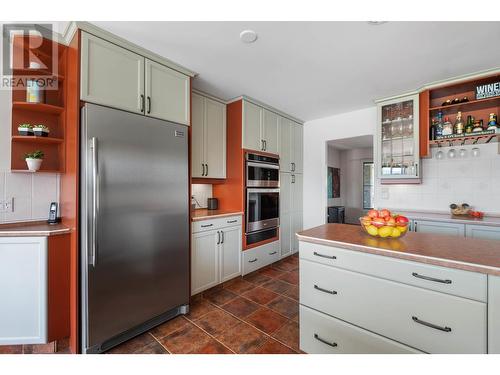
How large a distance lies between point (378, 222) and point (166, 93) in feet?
6.80

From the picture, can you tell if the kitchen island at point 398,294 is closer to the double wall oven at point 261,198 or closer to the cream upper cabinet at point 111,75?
the double wall oven at point 261,198

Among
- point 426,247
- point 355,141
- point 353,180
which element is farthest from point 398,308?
point 353,180

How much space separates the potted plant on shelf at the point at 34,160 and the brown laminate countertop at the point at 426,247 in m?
2.20

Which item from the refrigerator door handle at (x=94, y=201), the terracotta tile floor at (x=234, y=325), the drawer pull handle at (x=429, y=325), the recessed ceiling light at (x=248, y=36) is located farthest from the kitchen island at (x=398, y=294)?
the recessed ceiling light at (x=248, y=36)

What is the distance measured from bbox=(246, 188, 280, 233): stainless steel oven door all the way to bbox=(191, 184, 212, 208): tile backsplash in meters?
0.69

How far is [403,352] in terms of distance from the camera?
1220mm

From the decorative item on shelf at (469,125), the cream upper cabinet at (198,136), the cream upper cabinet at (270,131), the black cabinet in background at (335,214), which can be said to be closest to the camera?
the decorative item on shelf at (469,125)

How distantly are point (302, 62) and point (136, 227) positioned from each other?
2.15m

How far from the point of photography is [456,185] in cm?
291

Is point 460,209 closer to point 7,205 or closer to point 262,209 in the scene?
point 262,209

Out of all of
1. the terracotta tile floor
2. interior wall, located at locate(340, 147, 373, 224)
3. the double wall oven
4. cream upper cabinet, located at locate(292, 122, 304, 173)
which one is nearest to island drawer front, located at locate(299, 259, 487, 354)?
the terracotta tile floor

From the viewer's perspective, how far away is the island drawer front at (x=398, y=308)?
1066 millimetres

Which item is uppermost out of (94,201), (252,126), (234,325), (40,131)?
(252,126)

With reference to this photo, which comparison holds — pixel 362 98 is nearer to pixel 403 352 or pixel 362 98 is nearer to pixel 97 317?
pixel 403 352
